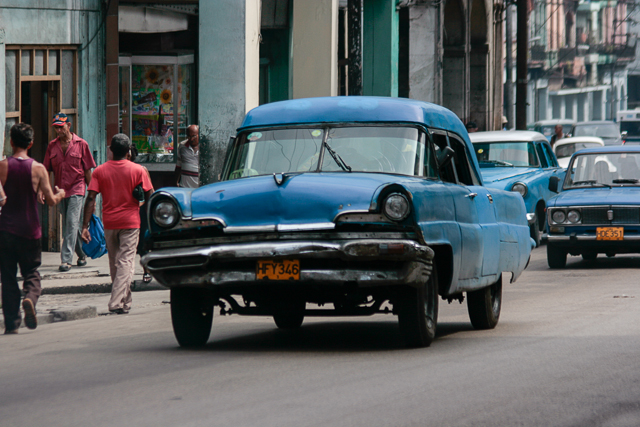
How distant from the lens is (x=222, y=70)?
16562 mm

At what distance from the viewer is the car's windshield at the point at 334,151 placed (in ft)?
26.5

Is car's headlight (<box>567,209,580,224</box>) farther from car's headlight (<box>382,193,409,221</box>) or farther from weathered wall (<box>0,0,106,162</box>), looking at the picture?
car's headlight (<box>382,193,409,221</box>)

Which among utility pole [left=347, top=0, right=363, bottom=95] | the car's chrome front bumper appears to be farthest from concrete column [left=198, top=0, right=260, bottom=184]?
the car's chrome front bumper

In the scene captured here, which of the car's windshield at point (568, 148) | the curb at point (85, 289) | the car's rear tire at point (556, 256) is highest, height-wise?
the car's windshield at point (568, 148)

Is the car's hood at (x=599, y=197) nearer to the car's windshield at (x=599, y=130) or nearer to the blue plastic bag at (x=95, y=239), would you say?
the blue plastic bag at (x=95, y=239)

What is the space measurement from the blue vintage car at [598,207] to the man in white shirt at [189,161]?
5.07 metres

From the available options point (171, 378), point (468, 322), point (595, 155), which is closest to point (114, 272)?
point (468, 322)

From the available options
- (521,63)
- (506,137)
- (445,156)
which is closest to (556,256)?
(506,137)

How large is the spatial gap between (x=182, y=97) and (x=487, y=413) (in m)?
14.6

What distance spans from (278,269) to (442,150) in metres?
1.99

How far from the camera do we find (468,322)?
982 cm

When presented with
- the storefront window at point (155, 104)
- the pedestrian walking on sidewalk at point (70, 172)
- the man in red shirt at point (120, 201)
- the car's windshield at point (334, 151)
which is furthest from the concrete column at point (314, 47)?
the car's windshield at point (334, 151)

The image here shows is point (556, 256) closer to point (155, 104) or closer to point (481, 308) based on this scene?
point (481, 308)

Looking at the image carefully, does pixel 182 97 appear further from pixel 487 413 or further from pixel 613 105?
pixel 613 105
